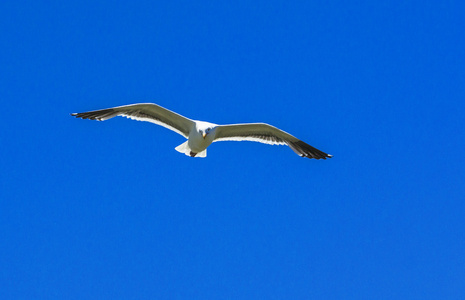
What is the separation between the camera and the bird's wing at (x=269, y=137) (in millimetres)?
15812

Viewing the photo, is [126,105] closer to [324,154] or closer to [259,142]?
[259,142]

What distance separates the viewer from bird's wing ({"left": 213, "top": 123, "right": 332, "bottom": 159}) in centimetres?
1581

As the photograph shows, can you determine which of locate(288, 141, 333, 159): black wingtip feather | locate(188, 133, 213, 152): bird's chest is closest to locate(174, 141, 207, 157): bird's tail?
locate(188, 133, 213, 152): bird's chest

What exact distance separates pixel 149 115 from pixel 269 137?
3247 millimetres

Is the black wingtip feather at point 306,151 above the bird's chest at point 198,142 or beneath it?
above

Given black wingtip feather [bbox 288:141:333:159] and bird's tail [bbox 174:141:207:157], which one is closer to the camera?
bird's tail [bbox 174:141:207:157]

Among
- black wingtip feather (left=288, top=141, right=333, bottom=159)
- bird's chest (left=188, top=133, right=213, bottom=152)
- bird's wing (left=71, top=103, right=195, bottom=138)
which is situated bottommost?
bird's chest (left=188, top=133, right=213, bottom=152)

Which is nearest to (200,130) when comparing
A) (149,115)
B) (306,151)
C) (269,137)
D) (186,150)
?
(186,150)

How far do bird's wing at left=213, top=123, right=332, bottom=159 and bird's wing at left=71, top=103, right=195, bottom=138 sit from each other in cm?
93

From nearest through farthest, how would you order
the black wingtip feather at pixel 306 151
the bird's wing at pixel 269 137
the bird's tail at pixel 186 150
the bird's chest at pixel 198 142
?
the bird's chest at pixel 198 142 < the bird's tail at pixel 186 150 < the bird's wing at pixel 269 137 < the black wingtip feather at pixel 306 151

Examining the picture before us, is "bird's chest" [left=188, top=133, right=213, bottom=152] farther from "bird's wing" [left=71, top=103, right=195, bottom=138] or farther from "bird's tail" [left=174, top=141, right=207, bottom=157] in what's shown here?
"bird's wing" [left=71, top=103, right=195, bottom=138]

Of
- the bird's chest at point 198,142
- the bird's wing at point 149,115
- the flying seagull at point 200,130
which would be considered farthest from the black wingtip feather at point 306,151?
the bird's wing at point 149,115

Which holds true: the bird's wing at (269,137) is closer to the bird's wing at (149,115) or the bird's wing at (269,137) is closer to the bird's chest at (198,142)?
the bird's chest at (198,142)

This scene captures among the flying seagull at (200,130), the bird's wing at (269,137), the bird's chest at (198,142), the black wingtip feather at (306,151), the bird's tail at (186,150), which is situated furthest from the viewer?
the black wingtip feather at (306,151)
